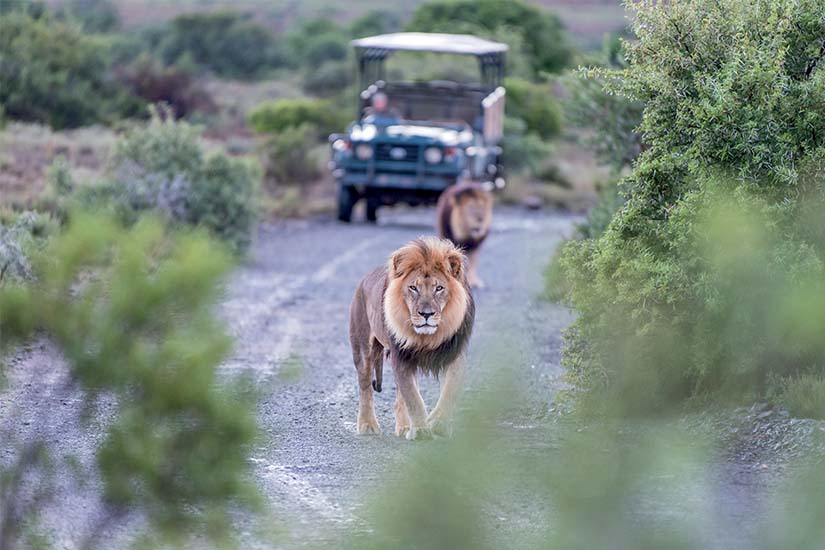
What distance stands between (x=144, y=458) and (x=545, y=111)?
1379 inches

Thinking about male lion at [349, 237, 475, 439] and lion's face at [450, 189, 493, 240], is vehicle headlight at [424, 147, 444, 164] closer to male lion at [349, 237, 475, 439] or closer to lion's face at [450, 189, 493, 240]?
lion's face at [450, 189, 493, 240]

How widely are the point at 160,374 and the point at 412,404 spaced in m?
2.96

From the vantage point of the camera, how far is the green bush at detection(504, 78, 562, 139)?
129 feet

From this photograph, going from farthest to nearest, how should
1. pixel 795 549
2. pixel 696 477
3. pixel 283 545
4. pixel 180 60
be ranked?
1. pixel 180 60
2. pixel 696 477
3. pixel 283 545
4. pixel 795 549

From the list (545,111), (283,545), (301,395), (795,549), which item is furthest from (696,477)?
(545,111)

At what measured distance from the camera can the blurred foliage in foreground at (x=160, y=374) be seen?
217 inches

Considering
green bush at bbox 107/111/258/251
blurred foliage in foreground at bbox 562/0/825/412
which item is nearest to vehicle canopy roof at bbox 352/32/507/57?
green bush at bbox 107/111/258/251

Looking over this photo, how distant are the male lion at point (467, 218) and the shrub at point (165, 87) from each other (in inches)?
852

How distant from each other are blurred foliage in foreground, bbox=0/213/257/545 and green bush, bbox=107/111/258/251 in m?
13.5

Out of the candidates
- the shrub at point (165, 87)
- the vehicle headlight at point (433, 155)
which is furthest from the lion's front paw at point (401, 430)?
the shrub at point (165, 87)

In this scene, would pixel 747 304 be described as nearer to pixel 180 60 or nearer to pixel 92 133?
pixel 92 133

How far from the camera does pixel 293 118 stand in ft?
124

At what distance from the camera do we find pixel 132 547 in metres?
5.55

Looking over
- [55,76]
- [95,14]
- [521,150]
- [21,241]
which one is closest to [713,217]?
[21,241]
